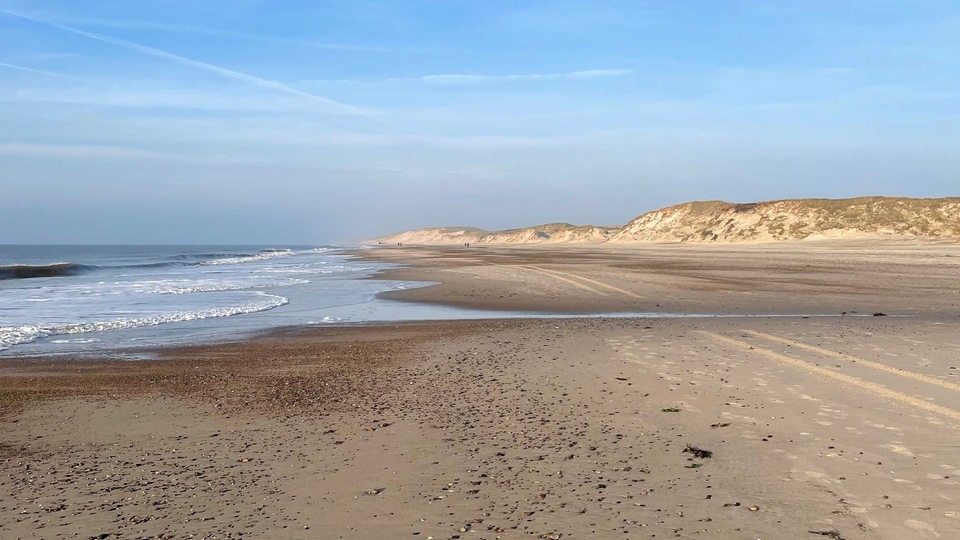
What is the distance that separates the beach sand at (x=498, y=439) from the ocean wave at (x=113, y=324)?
401cm

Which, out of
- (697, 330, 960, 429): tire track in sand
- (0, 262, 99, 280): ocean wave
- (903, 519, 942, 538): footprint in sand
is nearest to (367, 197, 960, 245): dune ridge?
(697, 330, 960, 429): tire track in sand

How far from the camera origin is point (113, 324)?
15820 mm

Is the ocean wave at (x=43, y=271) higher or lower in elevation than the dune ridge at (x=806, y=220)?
lower

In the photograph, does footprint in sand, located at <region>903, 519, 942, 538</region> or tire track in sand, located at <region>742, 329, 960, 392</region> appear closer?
footprint in sand, located at <region>903, 519, 942, 538</region>

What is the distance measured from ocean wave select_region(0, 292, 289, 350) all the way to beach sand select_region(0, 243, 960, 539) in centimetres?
401

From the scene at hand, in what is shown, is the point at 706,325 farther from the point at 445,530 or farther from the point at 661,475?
the point at 445,530

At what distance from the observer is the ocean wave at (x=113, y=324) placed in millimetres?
13830

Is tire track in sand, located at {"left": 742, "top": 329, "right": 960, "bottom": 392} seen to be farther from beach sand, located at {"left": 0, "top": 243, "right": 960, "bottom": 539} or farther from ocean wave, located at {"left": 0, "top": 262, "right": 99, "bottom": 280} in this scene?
ocean wave, located at {"left": 0, "top": 262, "right": 99, "bottom": 280}

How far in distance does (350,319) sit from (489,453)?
11731mm

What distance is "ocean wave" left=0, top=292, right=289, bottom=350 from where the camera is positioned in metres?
13.8

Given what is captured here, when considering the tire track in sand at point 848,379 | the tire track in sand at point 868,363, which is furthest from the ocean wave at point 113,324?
the tire track in sand at point 868,363

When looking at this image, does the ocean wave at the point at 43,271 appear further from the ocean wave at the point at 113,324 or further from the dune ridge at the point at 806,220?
the dune ridge at the point at 806,220

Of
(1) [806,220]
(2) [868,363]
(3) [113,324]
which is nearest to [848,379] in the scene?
(2) [868,363]

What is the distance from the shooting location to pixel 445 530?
4.21 metres
